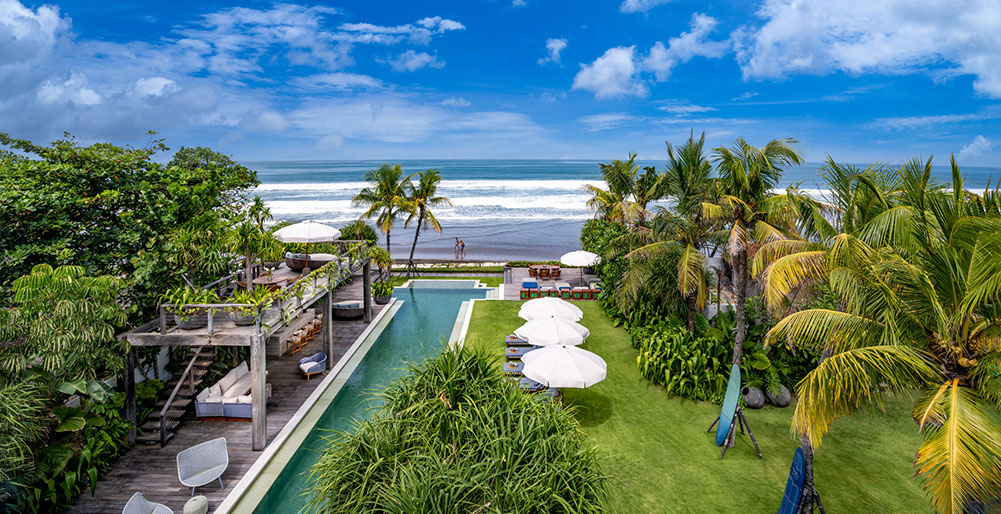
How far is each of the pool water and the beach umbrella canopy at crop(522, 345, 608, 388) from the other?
214 centimetres

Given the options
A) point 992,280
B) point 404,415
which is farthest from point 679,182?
point 404,415

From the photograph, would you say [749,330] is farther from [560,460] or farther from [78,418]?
[78,418]

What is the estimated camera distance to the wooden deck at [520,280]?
2219cm

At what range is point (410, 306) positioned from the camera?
21.2m

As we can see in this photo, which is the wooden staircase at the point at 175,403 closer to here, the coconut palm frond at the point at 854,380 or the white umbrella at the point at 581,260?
the coconut palm frond at the point at 854,380

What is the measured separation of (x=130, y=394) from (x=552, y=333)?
946 cm

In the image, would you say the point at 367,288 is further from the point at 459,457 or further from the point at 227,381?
the point at 459,457

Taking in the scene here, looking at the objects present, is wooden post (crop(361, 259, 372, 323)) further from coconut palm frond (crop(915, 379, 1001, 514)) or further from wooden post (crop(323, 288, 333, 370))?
coconut palm frond (crop(915, 379, 1001, 514))

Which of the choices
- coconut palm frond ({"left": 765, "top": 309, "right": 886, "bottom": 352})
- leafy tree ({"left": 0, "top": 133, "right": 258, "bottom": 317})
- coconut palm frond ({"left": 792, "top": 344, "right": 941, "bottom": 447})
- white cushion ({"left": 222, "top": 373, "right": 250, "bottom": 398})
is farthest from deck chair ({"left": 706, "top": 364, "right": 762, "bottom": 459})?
leafy tree ({"left": 0, "top": 133, "right": 258, "bottom": 317})

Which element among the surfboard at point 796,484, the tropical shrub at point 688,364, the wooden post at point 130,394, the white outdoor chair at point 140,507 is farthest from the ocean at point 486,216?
the wooden post at point 130,394

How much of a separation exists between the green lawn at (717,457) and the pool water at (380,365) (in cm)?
414

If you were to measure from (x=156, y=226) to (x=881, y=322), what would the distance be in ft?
44.4

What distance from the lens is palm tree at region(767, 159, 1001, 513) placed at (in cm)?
423

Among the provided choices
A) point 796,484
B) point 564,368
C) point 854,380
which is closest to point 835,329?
point 854,380
